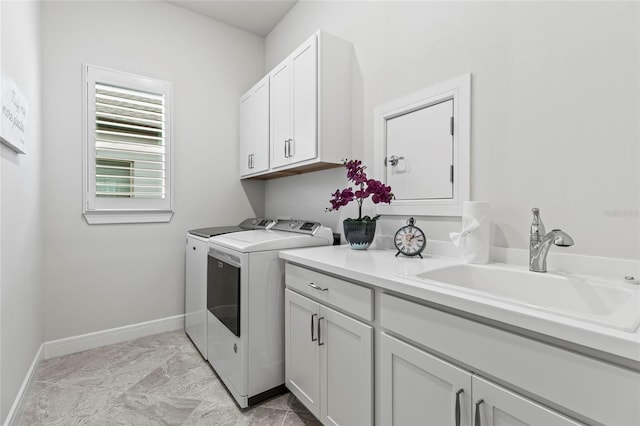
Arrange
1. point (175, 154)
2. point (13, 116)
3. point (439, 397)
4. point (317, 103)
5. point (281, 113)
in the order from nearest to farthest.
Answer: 1. point (439, 397)
2. point (13, 116)
3. point (317, 103)
4. point (281, 113)
5. point (175, 154)

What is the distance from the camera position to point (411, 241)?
160 centimetres

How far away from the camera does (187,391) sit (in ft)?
6.23

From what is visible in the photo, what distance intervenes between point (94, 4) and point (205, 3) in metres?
0.85

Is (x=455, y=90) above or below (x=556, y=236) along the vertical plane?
above

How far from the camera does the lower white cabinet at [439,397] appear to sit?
0.78 m

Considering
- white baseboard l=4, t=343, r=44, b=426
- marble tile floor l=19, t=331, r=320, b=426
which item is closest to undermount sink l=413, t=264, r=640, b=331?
marble tile floor l=19, t=331, r=320, b=426

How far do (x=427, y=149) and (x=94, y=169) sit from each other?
97.1 inches

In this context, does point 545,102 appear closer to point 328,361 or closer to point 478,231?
point 478,231

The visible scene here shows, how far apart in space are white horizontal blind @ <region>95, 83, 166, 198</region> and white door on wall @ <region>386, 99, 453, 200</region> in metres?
2.00

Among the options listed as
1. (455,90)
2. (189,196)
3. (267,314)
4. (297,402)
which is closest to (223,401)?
(297,402)

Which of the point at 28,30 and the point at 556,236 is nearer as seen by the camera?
the point at 556,236

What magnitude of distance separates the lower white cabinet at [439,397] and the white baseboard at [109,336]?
89.4 inches

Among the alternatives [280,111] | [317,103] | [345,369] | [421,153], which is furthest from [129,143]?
[345,369]

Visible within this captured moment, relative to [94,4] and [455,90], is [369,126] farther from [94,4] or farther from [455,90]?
[94,4]
